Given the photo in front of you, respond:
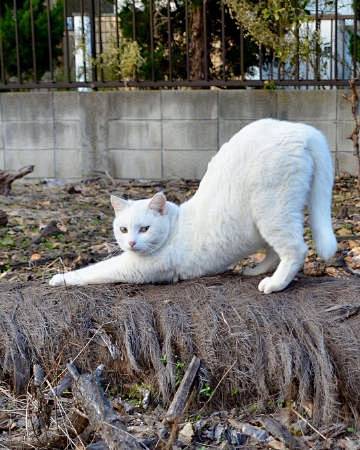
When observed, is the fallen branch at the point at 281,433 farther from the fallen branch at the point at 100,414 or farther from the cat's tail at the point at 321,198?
the cat's tail at the point at 321,198

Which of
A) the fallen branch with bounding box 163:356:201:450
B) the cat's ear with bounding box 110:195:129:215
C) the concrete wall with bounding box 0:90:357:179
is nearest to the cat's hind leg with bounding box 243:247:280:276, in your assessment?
the cat's ear with bounding box 110:195:129:215

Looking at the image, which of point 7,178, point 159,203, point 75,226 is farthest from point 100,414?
point 7,178

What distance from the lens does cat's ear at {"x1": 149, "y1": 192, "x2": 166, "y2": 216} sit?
3873 millimetres

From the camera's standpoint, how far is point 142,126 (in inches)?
323

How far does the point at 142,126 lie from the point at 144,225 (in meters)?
4.49

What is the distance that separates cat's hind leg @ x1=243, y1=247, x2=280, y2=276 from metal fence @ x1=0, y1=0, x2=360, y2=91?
401 cm

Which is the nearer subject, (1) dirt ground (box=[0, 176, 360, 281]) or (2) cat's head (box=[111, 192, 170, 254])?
(2) cat's head (box=[111, 192, 170, 254])

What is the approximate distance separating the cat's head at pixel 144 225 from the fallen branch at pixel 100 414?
3.09 feet

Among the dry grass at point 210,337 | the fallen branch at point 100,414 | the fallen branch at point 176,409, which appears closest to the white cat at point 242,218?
the dry grass at point 210,337

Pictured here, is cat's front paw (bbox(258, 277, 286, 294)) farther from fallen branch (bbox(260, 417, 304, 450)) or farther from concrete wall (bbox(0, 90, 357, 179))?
concrete wall (bbox(0, 90, 357, 179))

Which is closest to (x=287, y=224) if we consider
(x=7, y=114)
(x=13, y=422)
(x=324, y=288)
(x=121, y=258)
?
(x=324, y=288)

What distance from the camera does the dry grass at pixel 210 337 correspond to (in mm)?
3344

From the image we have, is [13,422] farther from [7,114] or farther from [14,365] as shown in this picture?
[7,114]

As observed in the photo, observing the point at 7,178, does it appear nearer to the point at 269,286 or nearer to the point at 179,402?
the point at 269,286
